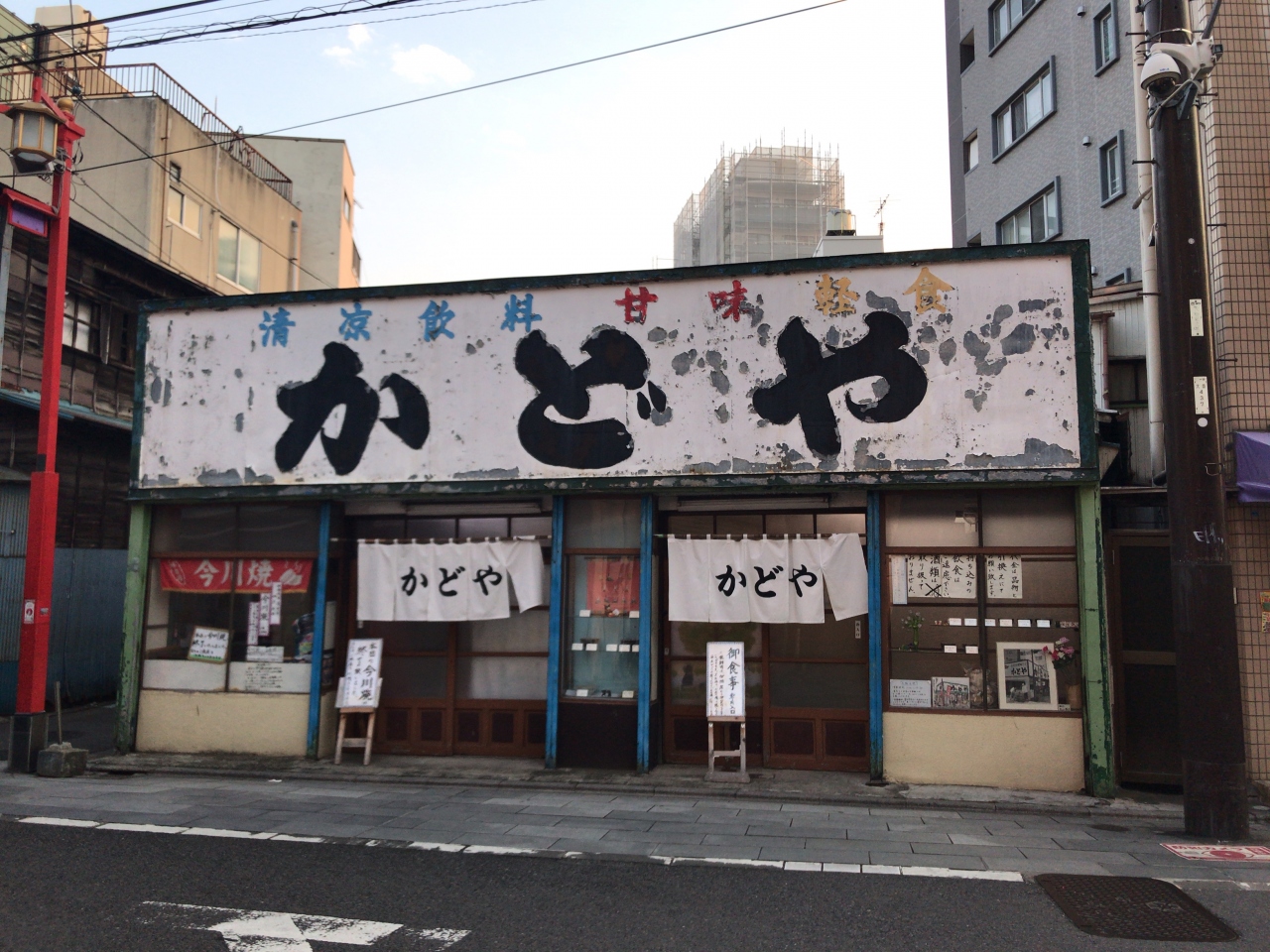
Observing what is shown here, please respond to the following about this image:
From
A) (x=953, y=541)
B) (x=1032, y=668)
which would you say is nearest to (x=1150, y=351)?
(x=953, y=541)

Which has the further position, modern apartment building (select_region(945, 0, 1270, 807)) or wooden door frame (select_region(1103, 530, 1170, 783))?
wooden door frame (select_region(1103, 530, 1170, 783))

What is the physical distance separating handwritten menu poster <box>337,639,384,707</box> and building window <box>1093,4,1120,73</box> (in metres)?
17.8

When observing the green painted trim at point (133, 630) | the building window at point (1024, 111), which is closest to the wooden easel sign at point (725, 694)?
the green painted trim at point (133, 630)

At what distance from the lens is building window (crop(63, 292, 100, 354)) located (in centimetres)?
1764

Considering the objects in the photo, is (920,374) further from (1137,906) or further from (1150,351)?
(1137,906)

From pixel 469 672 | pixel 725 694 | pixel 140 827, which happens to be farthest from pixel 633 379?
pixel 140 827

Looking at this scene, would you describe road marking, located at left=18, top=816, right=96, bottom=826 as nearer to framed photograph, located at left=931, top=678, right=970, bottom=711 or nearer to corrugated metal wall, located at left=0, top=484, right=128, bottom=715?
corrugated metal wall, located at left=0, top=484, right=128, bottom=715

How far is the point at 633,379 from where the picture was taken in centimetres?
1117

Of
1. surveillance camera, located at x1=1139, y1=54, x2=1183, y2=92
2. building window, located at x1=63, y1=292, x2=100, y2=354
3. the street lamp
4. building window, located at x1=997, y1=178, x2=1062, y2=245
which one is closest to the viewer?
surveillance camera, located at x1=1139, y1=54, x2=1183, y2=92

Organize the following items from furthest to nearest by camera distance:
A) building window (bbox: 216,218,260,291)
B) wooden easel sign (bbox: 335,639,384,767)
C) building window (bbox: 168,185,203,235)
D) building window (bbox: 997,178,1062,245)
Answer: building window (bbox: 216,218,260,291) → building window (bbox: 168,185,203,235) → building window (bbox: 997,178,1062,245) → wooden easel sign (bbox: 335,639,384,767)

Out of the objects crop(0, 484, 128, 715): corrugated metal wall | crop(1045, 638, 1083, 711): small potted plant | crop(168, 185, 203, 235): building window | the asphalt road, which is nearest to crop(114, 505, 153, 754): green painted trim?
crop(0, 484, 128, 715): corrugated metal wall

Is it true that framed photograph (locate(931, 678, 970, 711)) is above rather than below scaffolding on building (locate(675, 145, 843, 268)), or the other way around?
below

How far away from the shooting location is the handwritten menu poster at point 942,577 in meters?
10.4

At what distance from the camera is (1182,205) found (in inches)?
338
